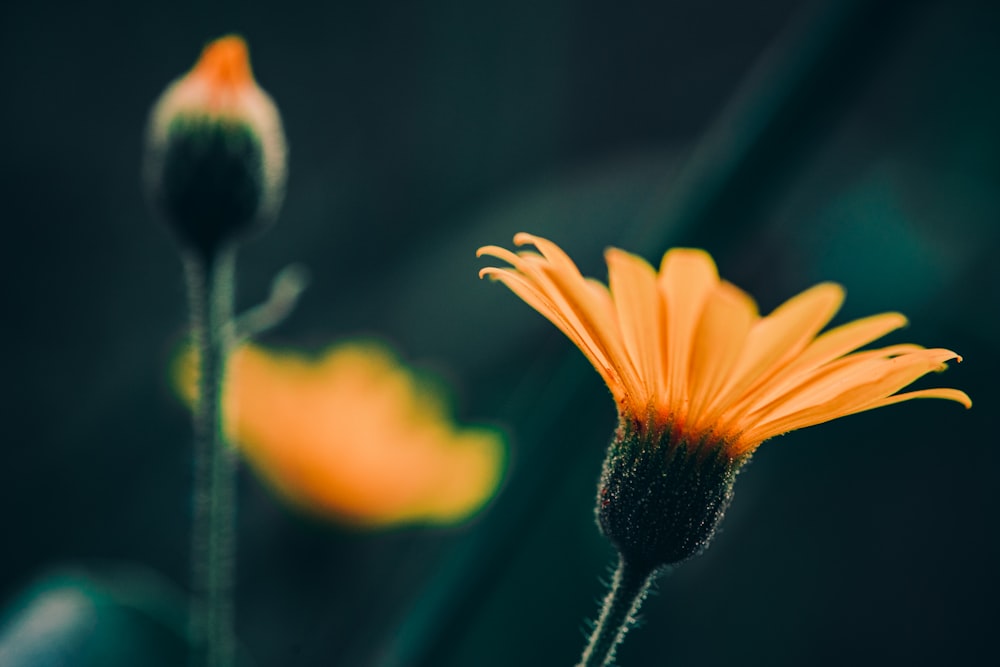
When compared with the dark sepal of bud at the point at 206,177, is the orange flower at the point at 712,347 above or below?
below

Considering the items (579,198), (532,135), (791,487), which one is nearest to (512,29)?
(532,135)

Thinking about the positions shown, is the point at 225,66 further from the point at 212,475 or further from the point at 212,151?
the point at 212,475

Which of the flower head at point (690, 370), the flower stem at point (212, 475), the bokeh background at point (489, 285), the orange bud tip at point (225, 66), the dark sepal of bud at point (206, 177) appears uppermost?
the bokeh background at point (489, 285)

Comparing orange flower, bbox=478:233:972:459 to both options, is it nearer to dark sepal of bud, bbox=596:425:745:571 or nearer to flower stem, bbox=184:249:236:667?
dark sepal of bud, bbox=596:425:745:571

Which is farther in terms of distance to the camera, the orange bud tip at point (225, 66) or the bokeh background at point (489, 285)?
the bokeh background at point (489, 285)

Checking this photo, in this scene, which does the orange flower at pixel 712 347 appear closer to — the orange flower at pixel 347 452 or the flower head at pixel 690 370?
the flower head at pixel 690 370

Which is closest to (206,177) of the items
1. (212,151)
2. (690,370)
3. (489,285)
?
(212,151)

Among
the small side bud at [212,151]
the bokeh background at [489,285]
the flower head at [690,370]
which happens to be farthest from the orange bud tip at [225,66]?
the bokeh background at [489,285]
